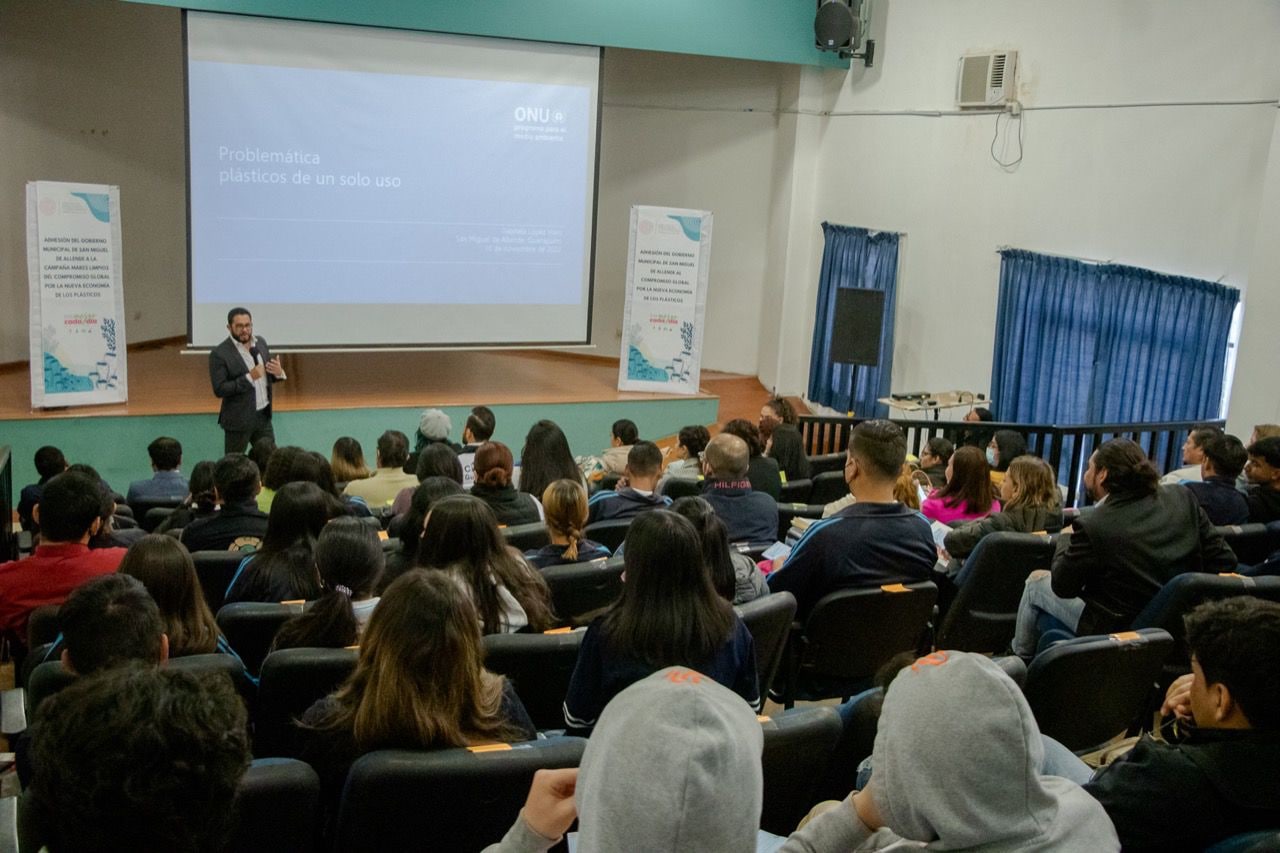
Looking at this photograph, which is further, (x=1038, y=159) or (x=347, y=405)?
(x=1038, y=159)

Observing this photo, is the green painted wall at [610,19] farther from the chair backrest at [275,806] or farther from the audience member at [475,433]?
the chair backrest at [275,806]

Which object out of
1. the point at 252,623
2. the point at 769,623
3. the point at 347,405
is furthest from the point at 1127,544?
the point at 347,405

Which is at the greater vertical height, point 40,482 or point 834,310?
point 834,310

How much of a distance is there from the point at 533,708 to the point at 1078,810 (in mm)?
1666

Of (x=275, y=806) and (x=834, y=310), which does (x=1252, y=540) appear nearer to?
(x=275, y=806)

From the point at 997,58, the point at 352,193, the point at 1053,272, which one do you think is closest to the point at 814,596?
the point at 1053,272

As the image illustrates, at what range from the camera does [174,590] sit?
8.92ft

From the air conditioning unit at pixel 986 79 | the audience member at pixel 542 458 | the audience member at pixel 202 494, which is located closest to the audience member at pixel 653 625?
the audience member at pixel 202 494

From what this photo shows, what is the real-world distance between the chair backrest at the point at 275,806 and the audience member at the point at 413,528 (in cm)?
152

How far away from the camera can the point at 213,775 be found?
1.16 m

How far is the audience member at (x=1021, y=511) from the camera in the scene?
412 centimetres

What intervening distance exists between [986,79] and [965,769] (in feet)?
28.1

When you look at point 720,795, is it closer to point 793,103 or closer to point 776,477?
point 776,477

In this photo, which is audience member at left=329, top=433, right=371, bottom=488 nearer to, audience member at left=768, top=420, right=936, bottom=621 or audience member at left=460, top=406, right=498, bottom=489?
audience member at left=460, top=406, right=498, bottom=489
